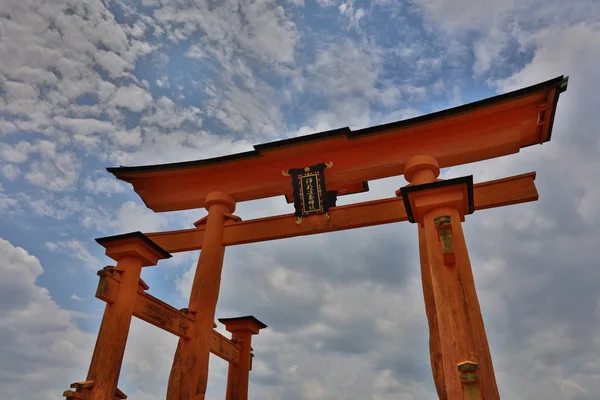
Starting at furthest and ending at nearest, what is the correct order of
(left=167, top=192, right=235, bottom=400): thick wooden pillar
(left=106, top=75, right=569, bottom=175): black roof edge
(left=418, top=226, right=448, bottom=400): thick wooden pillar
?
(left=106, top=75, right=569, bottom=175): black roof edge → (left=167, top=192, right=235, bottom=400): thick wooden pillar → (left=418, top=226, right=448, bottom=400): thick wooden pillar

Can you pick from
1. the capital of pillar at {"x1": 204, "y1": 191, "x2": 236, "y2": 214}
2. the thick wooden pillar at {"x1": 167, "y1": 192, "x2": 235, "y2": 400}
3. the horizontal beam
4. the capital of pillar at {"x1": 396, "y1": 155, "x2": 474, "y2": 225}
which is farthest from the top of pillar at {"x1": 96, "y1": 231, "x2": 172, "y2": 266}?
the capital of pillar at {"x1": 396, "y1": 155, "x2": 474, "y2": 225}

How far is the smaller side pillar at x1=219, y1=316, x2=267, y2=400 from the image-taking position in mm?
9562

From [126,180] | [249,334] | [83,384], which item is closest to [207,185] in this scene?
A: [126,180]

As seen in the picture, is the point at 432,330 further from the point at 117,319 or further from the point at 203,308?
the point at 117,319

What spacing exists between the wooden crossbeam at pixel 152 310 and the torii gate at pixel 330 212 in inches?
0.8

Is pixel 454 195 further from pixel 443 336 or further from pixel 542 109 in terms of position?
pixel 542 109

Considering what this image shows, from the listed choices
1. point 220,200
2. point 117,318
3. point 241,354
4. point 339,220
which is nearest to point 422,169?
point 339,220

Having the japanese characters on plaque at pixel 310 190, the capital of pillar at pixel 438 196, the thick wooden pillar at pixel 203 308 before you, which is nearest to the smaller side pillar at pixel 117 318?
the thick wooden pillar at pixel 203 308

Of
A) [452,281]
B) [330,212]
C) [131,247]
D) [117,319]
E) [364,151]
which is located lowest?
[117,319]

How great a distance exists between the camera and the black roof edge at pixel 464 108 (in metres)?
7.64

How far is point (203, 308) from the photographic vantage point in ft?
27.2

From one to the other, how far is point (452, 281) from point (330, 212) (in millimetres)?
3373

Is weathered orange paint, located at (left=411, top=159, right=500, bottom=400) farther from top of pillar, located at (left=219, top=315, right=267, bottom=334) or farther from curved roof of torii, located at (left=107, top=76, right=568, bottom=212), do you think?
top of pillar, located at (left=219, top=315, right=267, bottom=334)

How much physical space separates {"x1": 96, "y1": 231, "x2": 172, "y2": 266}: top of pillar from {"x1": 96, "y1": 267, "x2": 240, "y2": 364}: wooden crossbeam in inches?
13.5
